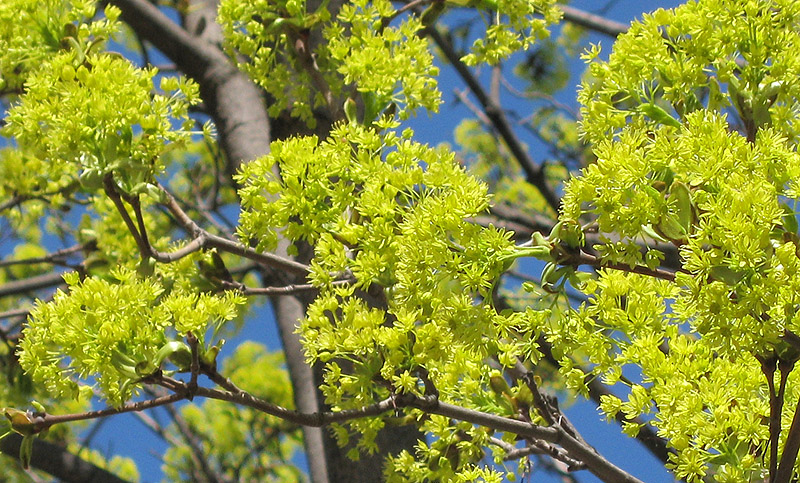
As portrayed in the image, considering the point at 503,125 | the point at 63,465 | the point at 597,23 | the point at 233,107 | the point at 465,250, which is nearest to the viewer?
the point at 465,250

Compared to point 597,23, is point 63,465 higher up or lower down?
lower down

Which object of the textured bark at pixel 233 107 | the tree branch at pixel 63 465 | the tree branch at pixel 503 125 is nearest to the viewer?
the tree branch at pixel 63 465

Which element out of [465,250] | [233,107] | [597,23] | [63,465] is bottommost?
[465,250]

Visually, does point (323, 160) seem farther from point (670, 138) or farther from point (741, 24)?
point (741, 24)

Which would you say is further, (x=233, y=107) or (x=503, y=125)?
(x=503, y=125)

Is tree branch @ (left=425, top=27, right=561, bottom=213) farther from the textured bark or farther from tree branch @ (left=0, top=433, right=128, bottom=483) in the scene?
tree branch @ (left=0, top=433, right=128, bottom=483)

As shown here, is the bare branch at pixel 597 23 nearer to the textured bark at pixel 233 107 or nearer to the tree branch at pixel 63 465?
the textured bark at pixel 233 107

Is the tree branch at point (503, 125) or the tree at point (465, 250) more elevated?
the tree branch at point (503, 125)

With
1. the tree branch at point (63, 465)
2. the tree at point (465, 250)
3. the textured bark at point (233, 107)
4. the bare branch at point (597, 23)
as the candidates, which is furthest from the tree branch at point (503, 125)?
the tree branch at point (63, 465)

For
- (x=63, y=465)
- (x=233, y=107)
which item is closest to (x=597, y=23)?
(x=233, y=107)

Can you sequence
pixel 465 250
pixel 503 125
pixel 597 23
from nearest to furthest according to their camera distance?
pixel 465 250 < pixel 597 23 < pixel 503 125

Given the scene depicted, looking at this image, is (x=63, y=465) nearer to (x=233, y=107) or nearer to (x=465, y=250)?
(x=233, y=107)

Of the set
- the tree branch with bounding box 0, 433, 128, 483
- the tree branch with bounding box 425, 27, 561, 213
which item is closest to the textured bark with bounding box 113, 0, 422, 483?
the tree branch with bounding box 0, 433, 128, 483

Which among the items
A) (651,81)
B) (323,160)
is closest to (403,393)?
(323,160)
